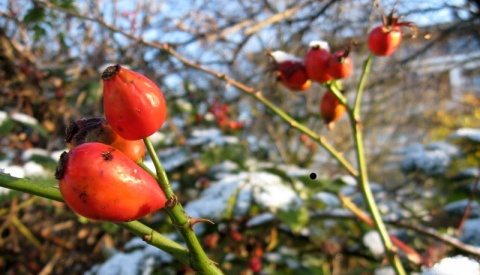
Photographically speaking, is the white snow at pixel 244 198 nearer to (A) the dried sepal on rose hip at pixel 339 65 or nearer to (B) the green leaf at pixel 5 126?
(A) the dried sepal on rose hip at pixel 339 65

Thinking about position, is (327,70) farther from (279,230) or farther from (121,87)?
(279,230)

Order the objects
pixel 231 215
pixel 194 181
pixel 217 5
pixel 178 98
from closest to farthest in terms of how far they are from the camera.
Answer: pixel 231 215 < pixel 194 181 < pixel 178 98 < pixel 217 5

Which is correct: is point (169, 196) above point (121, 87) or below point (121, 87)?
below

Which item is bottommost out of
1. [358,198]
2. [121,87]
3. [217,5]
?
[121,87]

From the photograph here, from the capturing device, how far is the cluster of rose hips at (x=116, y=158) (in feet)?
1.68

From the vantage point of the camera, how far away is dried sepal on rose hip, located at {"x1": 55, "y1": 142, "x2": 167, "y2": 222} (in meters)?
0.51

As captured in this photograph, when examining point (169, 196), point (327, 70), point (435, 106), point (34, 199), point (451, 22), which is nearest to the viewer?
point (169, 196)

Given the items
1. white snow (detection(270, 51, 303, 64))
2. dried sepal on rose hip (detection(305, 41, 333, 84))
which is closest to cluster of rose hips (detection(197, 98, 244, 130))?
white snow (detection(270, 51, 303, 64))

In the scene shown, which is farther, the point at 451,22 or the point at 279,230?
the point at 451,22

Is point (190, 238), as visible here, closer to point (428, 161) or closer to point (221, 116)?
point (428, 161)

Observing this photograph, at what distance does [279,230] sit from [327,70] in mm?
1180

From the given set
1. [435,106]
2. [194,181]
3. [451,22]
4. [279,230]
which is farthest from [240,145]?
[435,106]

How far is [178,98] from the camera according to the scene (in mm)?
3400

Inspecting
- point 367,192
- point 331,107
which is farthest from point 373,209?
point 331,107
